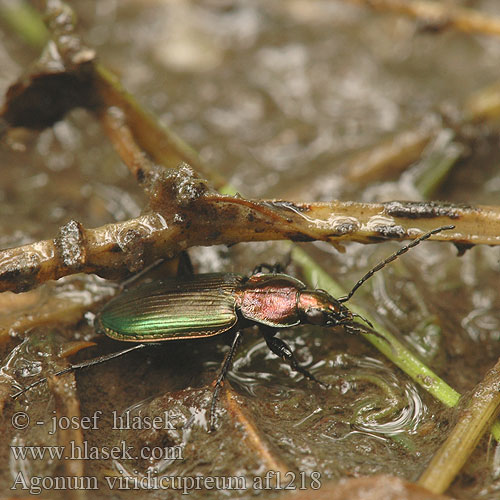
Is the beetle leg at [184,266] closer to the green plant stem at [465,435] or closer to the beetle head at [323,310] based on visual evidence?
the beetle head at [323,310]

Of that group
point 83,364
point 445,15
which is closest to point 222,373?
point 83,364

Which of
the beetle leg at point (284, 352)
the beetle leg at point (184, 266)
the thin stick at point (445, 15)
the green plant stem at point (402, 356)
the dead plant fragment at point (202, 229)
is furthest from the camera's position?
the thin stick at point (445, 15)

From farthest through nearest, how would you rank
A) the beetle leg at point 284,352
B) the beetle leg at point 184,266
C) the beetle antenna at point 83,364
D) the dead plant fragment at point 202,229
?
the beetle leg at point 184,266 < the beetle leg at point 284,352 < the beetle antenna at point 83,364 < the dead plant fragment at point 202,229

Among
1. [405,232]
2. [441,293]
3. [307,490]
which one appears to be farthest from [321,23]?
[307,490]

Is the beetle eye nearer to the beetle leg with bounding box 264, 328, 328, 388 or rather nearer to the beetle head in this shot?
→ the beetle head

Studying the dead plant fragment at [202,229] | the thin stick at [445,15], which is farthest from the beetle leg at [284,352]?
the thin stick at [445,15]

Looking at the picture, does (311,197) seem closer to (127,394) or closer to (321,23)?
(127,394)
